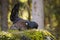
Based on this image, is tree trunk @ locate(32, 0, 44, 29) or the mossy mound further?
tree trunk @ locate(32, 0, 44, 29)

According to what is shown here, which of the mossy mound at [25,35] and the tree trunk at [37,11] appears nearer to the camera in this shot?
the mossy mound at [25,35]

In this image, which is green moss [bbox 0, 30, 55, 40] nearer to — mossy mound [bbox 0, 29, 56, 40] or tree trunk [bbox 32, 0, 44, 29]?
mossy mound [bbox 0, 29, 56, 40]

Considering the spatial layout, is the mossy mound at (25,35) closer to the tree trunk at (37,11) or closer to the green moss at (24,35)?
the green moss at (24,35)

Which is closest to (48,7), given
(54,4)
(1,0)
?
(54,4)

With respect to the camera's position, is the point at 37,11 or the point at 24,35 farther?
the point at 37,11

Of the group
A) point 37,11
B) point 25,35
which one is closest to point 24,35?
point 25,35

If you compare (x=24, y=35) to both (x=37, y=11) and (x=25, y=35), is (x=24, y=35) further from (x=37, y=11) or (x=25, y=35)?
(x=37, y=11)

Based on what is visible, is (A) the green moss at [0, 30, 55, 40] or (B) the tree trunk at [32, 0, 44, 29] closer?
(A) the green moss at [0, 30, 55, 40]

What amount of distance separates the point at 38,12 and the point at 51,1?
31.9 feet

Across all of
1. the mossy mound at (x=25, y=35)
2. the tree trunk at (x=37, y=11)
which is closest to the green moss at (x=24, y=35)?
the mossy mound at (x=25, y=35)

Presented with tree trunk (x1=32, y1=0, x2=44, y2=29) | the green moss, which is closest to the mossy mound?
the green moss

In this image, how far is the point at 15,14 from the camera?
6559mm

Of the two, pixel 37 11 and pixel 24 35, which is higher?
pixel 37 11

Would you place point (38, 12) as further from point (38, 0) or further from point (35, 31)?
point (35, 31)
